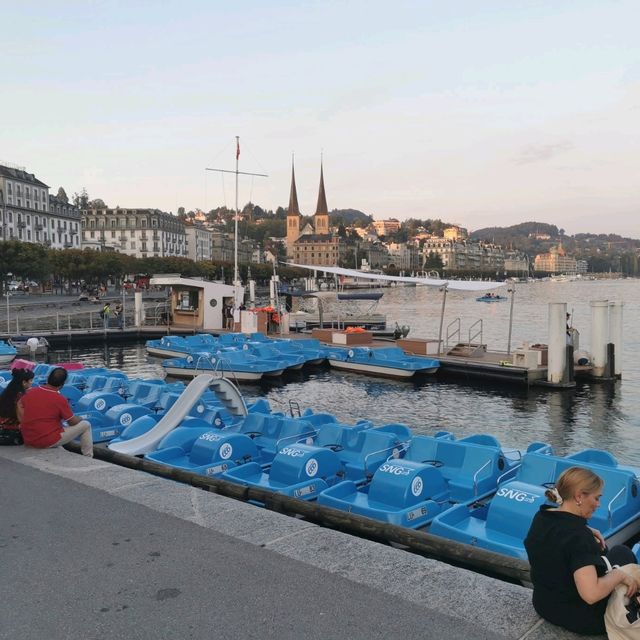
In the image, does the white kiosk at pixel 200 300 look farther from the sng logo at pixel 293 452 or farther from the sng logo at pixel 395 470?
the sng logo at pixel 395 470

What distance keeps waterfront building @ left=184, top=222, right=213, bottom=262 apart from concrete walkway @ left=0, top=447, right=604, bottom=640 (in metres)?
168

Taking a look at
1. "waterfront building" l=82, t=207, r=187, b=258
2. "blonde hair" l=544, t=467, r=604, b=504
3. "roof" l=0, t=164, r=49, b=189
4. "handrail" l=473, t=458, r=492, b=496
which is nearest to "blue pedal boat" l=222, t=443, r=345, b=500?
"handrail" l=473, t=458, r=492, b=496

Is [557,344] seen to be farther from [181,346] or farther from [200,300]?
[200,300]

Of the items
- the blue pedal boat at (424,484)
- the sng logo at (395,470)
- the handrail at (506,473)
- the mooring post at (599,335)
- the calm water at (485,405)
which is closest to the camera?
the blue pedal boat at (424,484)

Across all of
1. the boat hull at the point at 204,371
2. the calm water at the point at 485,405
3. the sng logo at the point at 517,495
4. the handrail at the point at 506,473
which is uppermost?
the sng logo at the point at 517,495

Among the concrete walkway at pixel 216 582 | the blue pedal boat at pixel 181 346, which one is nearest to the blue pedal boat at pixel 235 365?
the blue pedal boat at pixel 181 346

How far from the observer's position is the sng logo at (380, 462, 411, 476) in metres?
8.83

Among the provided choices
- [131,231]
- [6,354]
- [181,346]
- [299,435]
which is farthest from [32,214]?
[299,435]

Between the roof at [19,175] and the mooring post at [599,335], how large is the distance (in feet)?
330

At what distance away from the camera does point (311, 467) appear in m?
9.57

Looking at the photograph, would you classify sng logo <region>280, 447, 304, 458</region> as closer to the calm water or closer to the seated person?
the seated person

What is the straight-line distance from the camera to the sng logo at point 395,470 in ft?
29.0

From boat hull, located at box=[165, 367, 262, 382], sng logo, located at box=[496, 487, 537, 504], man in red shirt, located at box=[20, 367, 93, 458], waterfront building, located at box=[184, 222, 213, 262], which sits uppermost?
waterfront building, located at box=[184, 222, 213, 262]

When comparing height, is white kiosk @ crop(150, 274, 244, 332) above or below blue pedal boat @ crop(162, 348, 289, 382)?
above
